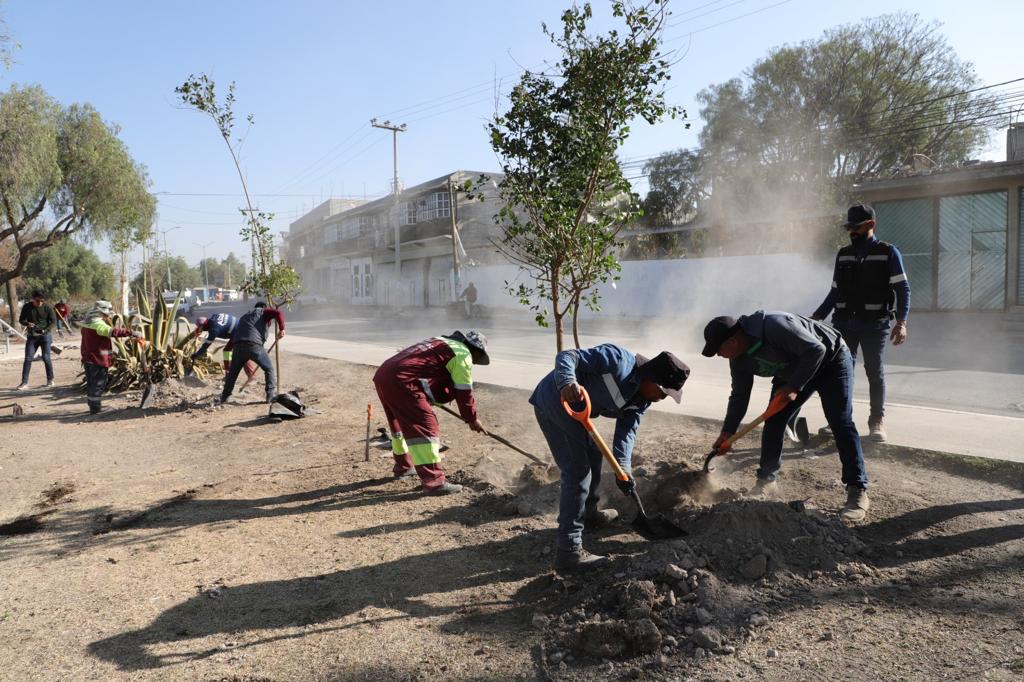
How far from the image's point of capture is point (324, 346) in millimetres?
18016

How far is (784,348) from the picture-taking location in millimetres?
4078

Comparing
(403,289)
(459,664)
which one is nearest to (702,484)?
(459,664)

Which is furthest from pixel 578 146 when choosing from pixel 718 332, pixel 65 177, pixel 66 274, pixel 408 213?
pixel 66 274

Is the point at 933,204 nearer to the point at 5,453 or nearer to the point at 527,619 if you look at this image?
the point at 527,619

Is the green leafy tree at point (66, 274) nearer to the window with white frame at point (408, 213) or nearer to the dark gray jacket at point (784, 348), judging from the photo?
the window with white frame at point (408, 213)

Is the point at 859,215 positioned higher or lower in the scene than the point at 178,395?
higher

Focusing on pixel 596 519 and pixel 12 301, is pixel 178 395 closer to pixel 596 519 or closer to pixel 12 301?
pixel 596 519

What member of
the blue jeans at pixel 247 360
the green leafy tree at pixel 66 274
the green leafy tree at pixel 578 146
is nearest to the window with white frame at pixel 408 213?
the green leafy tree at pixel 66 274

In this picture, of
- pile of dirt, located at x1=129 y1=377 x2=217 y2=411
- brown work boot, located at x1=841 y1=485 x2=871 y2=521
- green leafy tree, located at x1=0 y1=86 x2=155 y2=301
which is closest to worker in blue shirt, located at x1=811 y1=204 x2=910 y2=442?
brown work boot, located at x1=841 y1=485 x2=871 y2=521

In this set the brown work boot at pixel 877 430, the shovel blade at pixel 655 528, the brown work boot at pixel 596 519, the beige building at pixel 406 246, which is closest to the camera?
the shovel blade at pixel 655 528

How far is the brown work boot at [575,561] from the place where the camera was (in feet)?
11.8

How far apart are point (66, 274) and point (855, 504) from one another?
4508cm

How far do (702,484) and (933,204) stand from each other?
16553 mm

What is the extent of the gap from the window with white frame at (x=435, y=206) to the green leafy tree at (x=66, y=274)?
18954 mm
